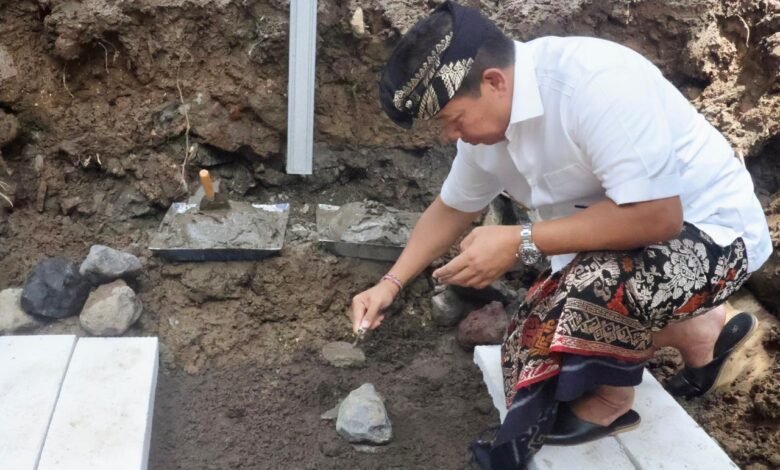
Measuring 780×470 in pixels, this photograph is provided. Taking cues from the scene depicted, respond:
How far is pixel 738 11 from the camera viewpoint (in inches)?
120

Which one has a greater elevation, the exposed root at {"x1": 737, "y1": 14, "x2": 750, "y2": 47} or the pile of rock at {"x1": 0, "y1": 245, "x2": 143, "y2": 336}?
the exposed root at {"x1": 737, "y1": 14, "x2": 750, "y2": 47}

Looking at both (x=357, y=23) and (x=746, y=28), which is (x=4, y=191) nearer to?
(x=357, y=23)

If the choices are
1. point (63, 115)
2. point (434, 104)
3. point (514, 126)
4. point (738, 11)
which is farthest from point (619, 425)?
point (63, 115)

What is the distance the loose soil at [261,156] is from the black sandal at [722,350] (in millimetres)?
249

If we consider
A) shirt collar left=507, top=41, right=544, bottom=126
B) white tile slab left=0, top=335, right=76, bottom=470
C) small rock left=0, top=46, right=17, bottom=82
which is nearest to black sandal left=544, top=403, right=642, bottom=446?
shirt collar left=507, top=41, right=544, bottom=126

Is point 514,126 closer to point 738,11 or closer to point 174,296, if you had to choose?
point 174,296

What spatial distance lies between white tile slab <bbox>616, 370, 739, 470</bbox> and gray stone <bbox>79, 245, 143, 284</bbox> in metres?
1.69

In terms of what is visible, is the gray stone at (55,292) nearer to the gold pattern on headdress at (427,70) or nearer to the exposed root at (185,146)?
the exposed root at (185,146)

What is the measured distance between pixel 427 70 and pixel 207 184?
145 centimetres

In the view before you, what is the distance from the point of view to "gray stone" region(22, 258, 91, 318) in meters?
2.44

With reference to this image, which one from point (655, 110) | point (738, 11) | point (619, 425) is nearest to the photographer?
point (655, 110)

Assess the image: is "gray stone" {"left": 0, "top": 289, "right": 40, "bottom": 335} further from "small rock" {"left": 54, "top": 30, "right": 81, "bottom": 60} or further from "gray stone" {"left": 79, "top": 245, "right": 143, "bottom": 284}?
"small rock" {"left": 54, "top": 30, "right": 81, "bottom": 60}

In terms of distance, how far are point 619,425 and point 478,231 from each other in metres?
0.72

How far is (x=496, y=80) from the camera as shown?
60.8 inches
